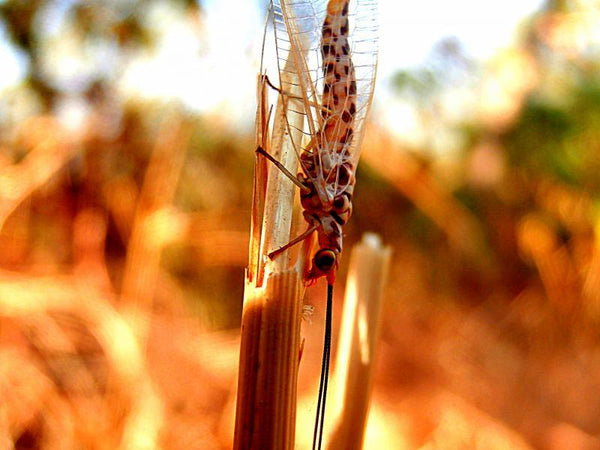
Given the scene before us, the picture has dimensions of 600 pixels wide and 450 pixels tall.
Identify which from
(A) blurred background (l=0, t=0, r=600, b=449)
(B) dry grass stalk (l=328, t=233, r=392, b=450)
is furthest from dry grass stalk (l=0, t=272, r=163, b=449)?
(B) dry grass stalk (l=328, t=233, r=392, b=450)

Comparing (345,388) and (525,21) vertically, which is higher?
(525,21)

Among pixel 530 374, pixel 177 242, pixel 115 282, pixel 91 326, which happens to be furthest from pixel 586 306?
pixel 91 326

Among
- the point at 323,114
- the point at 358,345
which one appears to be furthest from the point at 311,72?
the point at 358,345

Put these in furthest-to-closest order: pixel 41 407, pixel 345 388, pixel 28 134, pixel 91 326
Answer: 1. pixel 28 134
2. pixel 91 326
3. pixel 41 407
4. pixel 345 388

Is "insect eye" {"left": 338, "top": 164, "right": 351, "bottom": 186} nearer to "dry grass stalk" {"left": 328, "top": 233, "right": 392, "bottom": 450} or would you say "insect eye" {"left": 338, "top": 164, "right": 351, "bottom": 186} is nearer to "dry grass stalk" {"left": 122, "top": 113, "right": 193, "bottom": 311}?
"dry grass stalk" {"left": 328, "top": 233, "right": 392, "bottom": 450}

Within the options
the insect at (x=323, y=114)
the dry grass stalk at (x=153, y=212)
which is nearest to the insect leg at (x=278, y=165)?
the insect at (x=323, y=114)

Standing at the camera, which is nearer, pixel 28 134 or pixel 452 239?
pixel 28 134

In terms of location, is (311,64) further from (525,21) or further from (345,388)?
(525,21)
